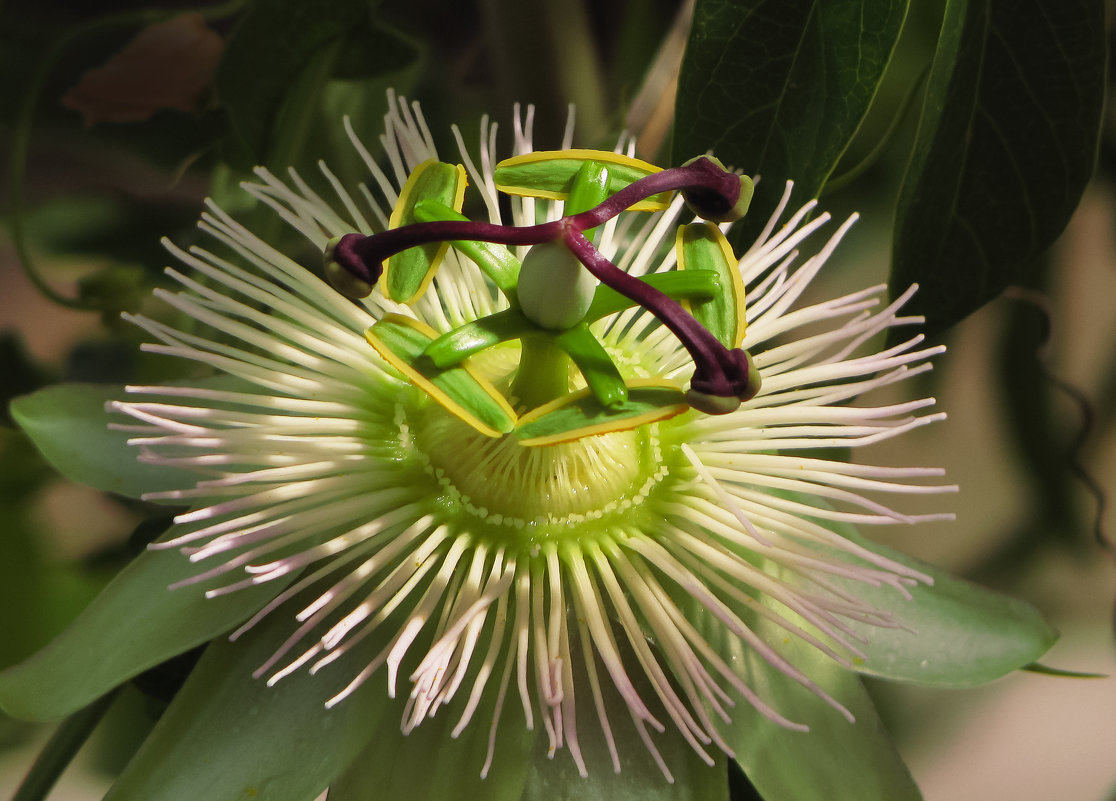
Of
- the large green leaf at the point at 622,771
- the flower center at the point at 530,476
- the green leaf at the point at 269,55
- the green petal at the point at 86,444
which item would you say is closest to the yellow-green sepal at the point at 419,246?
the flower center at the point at 530,476

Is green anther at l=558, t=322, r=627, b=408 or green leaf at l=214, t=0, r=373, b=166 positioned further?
green leaf at l=214, t=0, r=373, b=166

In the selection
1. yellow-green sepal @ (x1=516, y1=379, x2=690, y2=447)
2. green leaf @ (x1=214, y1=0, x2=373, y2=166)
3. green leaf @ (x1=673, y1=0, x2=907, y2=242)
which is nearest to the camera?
yellow-green sepal @ (x1=516, y1=379, x2=690, y2=447)

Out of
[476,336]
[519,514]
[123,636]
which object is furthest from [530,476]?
[123,636]

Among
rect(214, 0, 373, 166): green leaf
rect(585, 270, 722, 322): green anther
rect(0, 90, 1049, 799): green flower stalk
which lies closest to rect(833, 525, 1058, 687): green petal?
A: rect(0, 90, 1049, 799): green flower stalk

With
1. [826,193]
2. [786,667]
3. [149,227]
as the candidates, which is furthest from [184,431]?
[149,227]

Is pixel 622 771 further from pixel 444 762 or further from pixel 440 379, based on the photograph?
pixel 440 379

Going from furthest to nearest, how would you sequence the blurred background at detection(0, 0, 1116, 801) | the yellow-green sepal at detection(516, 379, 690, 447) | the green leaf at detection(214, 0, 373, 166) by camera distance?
1. the blurred background at detection(0, 0, 1116, 801)
2. the green leaf at detection(214, 0, 373, 166)
3. the yellow-green sepal at detection(516, 379, 690, 447)

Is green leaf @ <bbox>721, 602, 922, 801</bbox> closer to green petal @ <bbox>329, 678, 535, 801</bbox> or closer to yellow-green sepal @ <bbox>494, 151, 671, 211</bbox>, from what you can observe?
green petal @ <bbox>329, 678, 535, 801</bbox>
